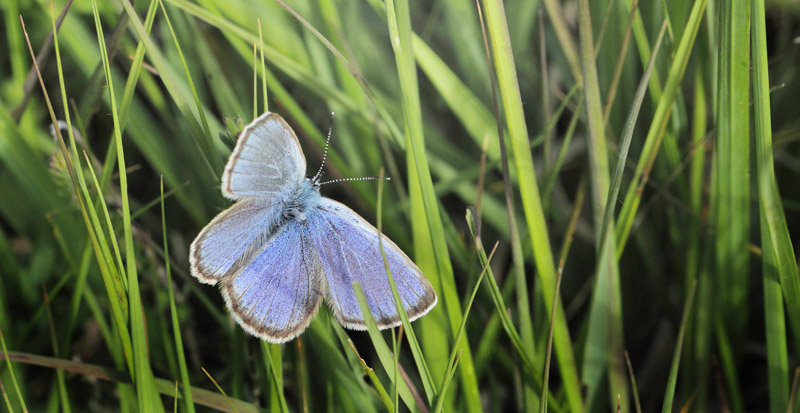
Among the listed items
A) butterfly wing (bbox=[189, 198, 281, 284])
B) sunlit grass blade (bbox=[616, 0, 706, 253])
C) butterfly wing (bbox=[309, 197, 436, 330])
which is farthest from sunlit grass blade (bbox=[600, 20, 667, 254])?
butterfly wing (bbox=[189, 198, 281, 284])

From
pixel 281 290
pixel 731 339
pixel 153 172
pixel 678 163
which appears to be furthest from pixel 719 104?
pixel 153 172

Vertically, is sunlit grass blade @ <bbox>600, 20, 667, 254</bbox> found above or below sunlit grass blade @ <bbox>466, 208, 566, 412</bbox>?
above

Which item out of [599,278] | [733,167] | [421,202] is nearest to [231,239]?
[421,202]

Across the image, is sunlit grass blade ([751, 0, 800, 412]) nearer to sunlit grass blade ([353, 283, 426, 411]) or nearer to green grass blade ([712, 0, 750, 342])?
green grass blade ([712, 0, 750, 342])

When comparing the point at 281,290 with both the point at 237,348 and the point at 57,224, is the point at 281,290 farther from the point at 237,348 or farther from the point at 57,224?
the point at 57,224

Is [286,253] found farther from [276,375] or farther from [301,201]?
[276,375]

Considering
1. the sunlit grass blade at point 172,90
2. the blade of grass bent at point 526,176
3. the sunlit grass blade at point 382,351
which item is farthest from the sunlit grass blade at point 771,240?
the sunlit grass blade at point 172,90
